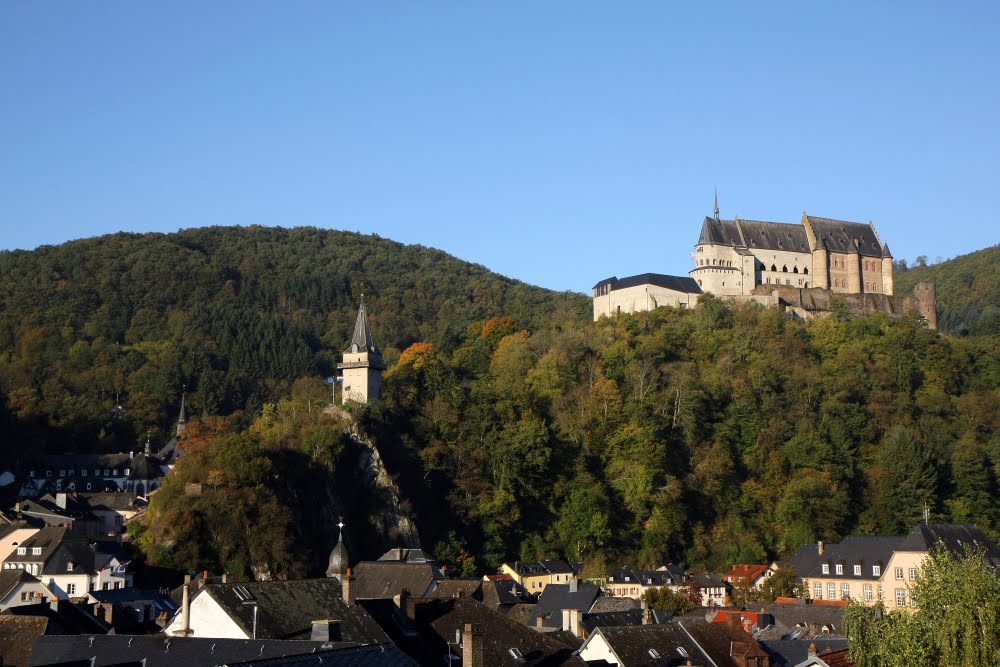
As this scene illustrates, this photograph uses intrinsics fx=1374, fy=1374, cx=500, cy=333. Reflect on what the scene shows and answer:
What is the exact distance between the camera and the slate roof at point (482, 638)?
34.5 meters

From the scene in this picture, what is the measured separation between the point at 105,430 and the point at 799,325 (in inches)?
2151

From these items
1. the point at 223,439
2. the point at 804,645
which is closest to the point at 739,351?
the point at 223,439

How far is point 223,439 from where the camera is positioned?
7381 cm

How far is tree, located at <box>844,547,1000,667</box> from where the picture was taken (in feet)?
95.8

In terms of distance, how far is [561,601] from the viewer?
57812 millimetres

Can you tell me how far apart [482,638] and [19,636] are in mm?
12219

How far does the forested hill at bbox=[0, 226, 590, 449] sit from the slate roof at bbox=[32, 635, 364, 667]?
70915 mm

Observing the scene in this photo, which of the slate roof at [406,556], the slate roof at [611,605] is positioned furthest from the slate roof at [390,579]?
the slate roof at [406,556]

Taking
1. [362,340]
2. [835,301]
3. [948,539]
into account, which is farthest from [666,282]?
[948,539]

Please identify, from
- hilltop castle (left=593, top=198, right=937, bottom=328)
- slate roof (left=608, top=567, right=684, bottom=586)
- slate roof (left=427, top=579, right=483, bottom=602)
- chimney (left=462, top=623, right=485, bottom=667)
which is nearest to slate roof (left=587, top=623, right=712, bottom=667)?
chimney (left=462, top=623, right=485, bottom=667)

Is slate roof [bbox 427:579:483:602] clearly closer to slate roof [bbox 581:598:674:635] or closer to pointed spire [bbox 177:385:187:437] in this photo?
slate roof [bbox 581:598:674:635]

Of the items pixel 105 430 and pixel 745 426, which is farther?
pixel 105 430

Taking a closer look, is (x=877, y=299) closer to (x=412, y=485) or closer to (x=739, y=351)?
(x=739, y=351)

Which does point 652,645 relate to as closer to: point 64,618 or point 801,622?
point 64,618
